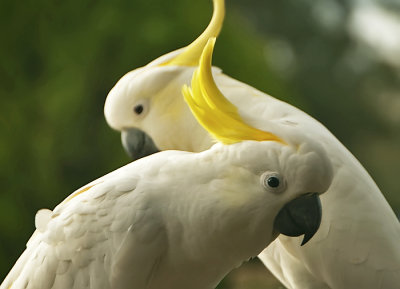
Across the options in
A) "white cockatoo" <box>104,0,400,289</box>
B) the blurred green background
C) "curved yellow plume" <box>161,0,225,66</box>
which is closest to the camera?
"white cockatoo" <box>104,0,400,289</box>

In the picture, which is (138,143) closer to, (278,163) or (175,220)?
(175,220)

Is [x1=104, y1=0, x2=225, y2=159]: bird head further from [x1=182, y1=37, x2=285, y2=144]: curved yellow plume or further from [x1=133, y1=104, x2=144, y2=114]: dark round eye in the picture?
[x1=182, y1=37, x2=285, y2=144]: curved yellow plume

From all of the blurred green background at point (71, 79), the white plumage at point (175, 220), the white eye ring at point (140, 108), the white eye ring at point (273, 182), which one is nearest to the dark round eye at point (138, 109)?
the white eye ring at point (140, 108)

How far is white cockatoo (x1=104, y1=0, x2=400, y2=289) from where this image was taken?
135 cm

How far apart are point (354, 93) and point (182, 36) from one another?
7.16 feet

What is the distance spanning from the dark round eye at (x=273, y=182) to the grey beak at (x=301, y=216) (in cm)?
5

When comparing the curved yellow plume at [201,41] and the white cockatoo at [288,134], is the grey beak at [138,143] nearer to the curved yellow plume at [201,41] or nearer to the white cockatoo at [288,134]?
the white cockatoo at [288,134]

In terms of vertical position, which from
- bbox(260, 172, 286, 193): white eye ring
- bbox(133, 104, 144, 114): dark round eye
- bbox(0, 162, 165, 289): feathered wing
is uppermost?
bbox(133, 104, 144, 114): dark round eye

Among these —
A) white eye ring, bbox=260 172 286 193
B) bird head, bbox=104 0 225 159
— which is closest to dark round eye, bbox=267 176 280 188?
white eye ring, bbox=260 172 286 193

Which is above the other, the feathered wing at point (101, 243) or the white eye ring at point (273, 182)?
the white eye ring at point (273, 182)

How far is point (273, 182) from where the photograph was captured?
3.82 ft

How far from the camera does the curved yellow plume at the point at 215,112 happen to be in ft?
3.99

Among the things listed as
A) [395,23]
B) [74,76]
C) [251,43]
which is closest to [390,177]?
[395,23]

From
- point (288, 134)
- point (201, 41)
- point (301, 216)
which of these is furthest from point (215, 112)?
point (201, 41)
